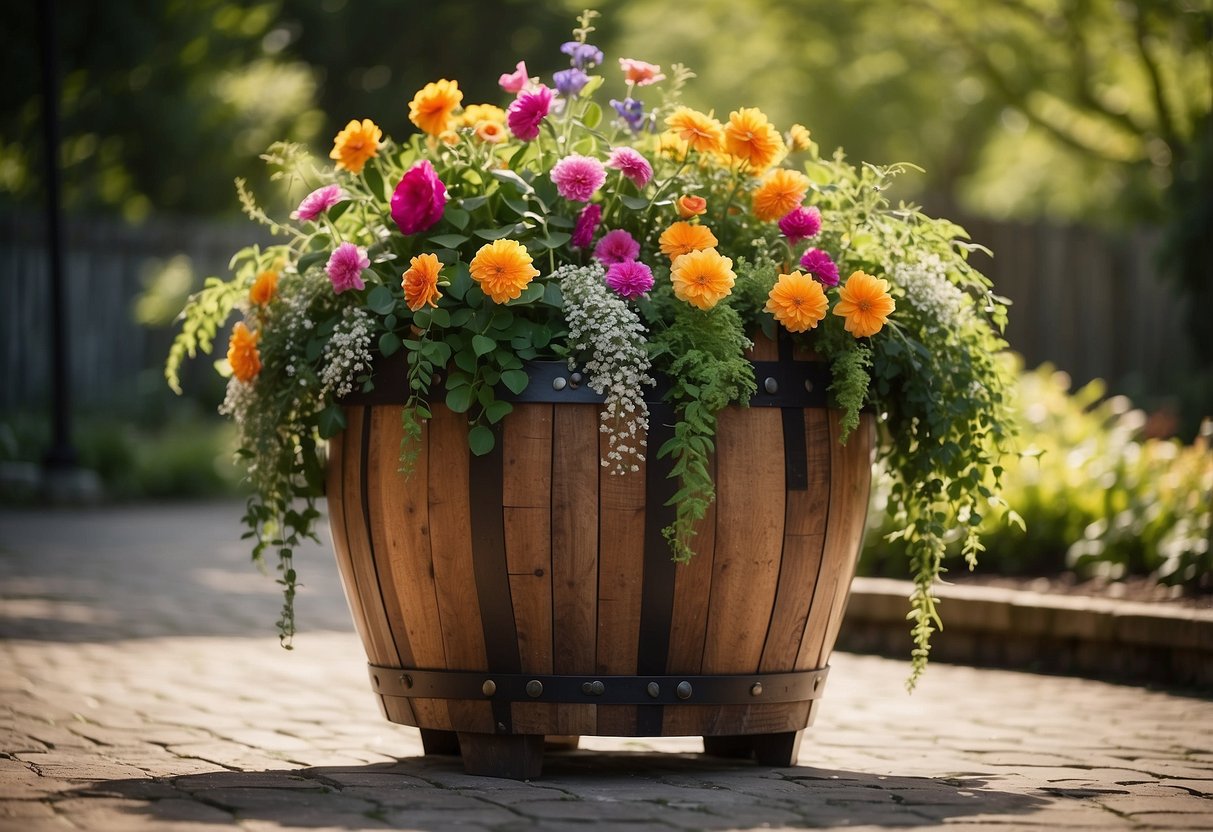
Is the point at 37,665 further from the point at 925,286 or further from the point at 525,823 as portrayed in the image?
the point at 925,286

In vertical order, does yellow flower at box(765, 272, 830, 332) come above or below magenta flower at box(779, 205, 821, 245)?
below

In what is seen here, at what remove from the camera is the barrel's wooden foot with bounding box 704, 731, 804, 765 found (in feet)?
11.8

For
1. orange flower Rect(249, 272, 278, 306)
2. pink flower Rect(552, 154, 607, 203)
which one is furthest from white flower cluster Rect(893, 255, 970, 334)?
orange flower Rect(249, 272, 278, 306)

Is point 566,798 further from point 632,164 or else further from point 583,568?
point 632,164

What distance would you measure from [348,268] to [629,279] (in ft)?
2.11

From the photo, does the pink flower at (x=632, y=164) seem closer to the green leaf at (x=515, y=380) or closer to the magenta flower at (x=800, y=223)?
the magenta flower at (x=800, y=223)

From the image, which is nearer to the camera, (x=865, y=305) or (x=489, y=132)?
(x=865, y=305)

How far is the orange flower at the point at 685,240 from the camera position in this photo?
3.33m

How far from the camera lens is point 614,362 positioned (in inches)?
125

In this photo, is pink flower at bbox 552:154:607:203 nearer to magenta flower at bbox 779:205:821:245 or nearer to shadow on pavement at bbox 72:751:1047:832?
magenta flower at bbox 779:205:821:245

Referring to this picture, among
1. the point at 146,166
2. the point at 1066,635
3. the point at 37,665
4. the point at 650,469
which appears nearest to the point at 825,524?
the point at 650,469

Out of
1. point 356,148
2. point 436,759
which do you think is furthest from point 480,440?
point 436,759

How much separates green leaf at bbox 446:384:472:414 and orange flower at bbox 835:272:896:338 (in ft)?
2.73

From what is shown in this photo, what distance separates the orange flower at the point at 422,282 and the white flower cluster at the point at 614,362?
0.94 ft
